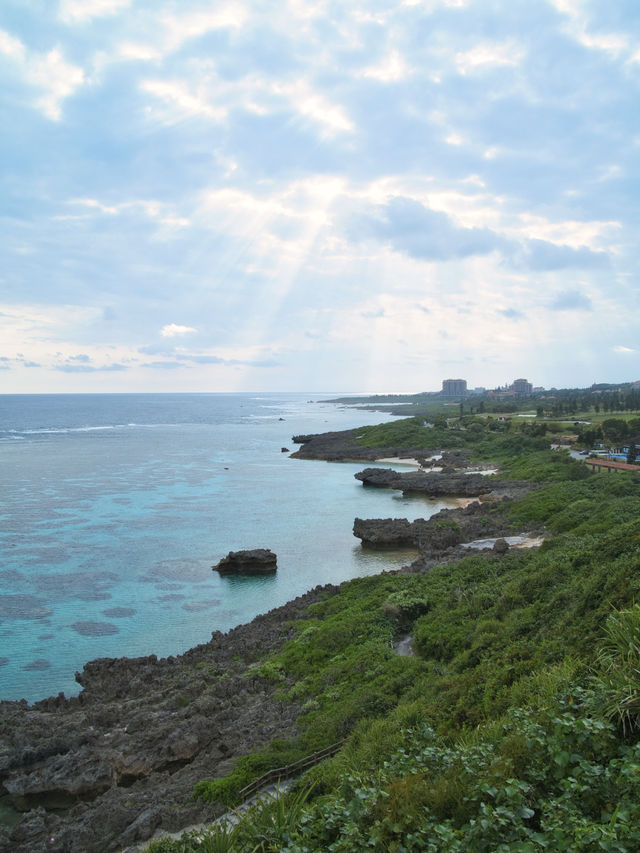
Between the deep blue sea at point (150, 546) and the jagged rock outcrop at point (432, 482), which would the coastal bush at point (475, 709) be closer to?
the deep blue sea at point (150, 546)

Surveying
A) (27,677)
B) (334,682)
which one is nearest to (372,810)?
(334,682)

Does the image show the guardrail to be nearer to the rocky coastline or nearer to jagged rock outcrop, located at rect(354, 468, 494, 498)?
the rocky coastline

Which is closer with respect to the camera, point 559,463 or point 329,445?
point 559,463

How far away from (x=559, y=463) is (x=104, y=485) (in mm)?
51073

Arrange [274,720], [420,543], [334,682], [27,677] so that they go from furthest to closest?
[420,543], [27,677], [334,682], [274,720]

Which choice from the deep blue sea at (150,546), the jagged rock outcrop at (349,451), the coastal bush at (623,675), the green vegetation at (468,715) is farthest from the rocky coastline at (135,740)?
the jagged rock outcrop at (349,451)

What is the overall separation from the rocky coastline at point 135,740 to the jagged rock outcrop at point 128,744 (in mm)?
27

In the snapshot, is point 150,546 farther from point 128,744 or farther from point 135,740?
point 128,744

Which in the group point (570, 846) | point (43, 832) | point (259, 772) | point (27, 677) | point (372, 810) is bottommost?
point (27, 677)

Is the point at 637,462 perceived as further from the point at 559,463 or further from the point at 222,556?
the point at 222,556

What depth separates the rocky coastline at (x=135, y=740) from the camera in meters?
11.6

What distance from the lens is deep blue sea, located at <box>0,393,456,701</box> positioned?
24734 mm

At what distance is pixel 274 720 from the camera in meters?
15.5

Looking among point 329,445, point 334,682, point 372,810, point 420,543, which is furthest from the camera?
point 329,445
